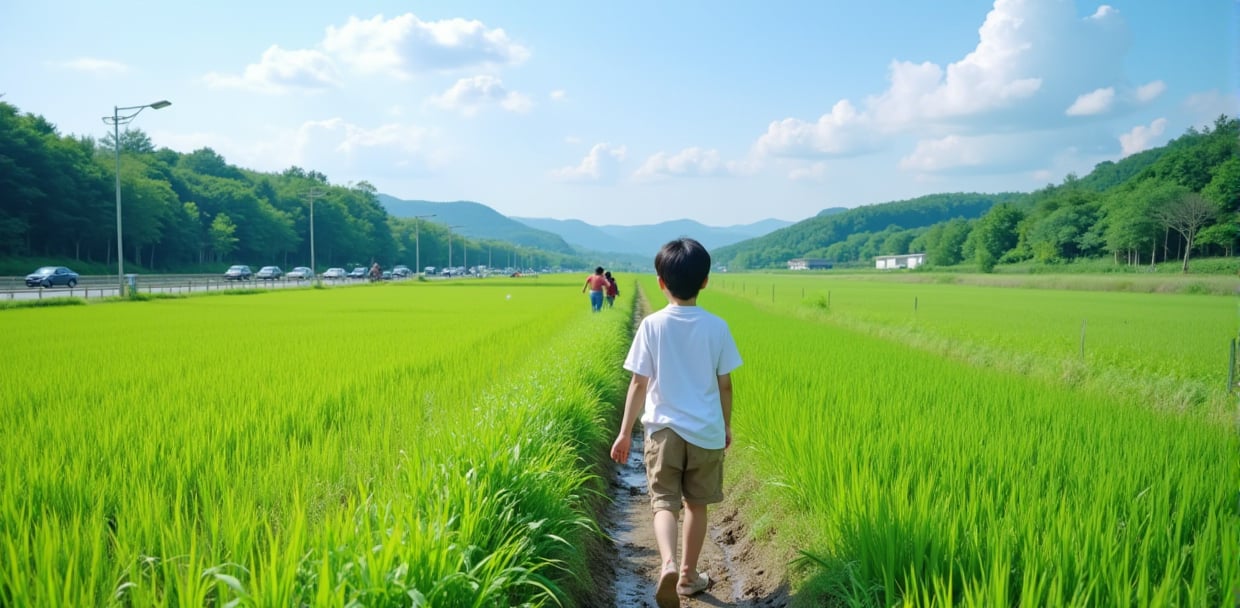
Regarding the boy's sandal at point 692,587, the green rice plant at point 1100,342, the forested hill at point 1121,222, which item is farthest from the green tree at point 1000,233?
the boy's sandal at point 692,587

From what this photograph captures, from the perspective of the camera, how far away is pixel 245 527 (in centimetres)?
232

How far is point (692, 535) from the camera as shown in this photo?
315 centimetres

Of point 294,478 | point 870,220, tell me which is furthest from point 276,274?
point 870,220

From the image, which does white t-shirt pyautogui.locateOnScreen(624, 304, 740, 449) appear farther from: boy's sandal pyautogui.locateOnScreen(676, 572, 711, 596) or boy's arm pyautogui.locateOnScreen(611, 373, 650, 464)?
boy's sandal pyautogui.locateOnScreen(676, 572, 711, 596)

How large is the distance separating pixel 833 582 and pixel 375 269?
55.5 m

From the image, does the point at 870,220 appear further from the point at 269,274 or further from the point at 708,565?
the point at 708,565

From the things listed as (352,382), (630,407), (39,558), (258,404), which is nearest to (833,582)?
(630,407)

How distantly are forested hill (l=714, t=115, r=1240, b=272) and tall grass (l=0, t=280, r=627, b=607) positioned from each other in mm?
2919

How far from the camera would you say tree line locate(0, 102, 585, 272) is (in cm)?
4350

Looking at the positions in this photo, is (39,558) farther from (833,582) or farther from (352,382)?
(352,382)

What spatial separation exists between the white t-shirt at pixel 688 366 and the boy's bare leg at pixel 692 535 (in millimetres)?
369

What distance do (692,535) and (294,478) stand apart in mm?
1912

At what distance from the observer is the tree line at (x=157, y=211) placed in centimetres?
4350

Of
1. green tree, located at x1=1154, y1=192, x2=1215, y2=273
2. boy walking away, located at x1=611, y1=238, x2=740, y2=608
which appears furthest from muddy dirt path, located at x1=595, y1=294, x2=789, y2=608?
green tree, located at x1=1154, y1=192, x2=1215, y2=273
